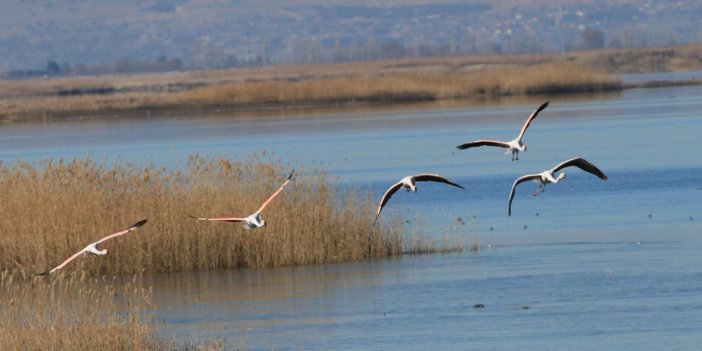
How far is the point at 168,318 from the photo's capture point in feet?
58.5

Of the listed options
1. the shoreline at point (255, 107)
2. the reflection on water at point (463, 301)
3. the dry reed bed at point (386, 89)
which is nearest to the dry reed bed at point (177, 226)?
the reflection on water at point (463, 301)

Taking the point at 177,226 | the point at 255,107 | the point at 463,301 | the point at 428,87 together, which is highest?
the point at 177,226

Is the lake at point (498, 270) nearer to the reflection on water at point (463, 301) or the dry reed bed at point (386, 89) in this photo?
the reflection on water at point (463, 301)

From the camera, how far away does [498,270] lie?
20.1 m

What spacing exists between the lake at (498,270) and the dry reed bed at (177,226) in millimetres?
417

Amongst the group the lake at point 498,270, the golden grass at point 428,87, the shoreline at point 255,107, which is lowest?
the shoreline at point 255,107

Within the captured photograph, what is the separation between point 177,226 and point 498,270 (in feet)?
15.0

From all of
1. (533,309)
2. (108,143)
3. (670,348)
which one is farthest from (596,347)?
(108,143)

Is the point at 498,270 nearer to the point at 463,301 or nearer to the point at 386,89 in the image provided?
the point at 463,301

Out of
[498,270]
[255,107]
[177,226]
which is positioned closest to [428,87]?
[255,107]

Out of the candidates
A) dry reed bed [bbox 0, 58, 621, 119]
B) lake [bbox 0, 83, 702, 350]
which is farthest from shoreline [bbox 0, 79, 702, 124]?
lake [bbox 0, 83, 702, 350]

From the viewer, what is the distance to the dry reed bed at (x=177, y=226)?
21062 millimetres

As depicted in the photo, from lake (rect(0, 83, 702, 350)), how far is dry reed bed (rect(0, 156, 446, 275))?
42 cm

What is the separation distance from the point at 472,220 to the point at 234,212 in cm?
595
